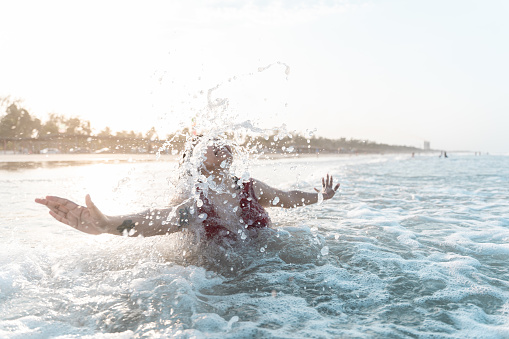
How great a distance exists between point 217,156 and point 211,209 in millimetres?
590

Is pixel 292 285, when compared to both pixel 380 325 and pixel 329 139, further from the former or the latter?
pixel 329 139

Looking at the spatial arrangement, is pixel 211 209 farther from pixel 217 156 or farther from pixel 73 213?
pixel 73 213

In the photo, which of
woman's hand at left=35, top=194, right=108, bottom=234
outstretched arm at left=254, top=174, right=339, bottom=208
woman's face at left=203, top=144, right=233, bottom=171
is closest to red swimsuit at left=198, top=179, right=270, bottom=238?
outstretched arm at left=254, top=174, right=339, bottom=208

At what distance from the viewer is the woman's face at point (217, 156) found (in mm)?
4117

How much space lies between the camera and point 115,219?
339 cm

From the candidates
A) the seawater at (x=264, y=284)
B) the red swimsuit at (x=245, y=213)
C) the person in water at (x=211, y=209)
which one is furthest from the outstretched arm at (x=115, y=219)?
the seawater at (x=264, y=284)

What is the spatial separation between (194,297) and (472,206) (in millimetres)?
8149

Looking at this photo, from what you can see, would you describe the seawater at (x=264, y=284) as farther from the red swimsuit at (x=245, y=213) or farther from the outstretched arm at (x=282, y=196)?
the outstretched arm at (x=282, y=196)

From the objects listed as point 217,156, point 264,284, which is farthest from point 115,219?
point 264,284

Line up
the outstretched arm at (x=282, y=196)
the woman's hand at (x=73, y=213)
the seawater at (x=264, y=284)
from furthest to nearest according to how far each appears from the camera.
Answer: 1. the outstretched arm at (x=282, y=196)
2. the woman's hand at (x=73, y=213)
3. the seawater at (x=264, y=284)

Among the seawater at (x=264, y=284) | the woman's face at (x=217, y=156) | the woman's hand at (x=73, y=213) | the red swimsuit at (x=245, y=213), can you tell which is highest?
the woman's face at (x=217, y=156)

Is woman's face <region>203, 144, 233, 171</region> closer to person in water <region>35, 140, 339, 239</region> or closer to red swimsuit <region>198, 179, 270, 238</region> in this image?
person in water <region>35, 140, 339, 239</region>

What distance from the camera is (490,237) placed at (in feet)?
18.2

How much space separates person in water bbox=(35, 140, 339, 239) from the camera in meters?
3.57
